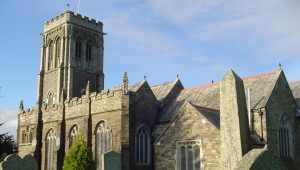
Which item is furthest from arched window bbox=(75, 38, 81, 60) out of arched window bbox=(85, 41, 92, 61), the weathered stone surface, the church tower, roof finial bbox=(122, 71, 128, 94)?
the weathered stone surface

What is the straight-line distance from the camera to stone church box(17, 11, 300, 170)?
1532cm

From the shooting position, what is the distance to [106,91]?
27547mm

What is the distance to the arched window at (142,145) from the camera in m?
26.4

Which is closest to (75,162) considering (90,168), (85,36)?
(90,168)

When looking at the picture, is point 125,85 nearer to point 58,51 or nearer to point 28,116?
point 28,116

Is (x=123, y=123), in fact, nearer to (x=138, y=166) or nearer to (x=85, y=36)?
(x=138, y=166)

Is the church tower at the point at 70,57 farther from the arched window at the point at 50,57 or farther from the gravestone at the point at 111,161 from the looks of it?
the gravestone at the point at 111,161

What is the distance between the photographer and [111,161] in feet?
60.7

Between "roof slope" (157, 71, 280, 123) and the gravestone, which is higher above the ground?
"roof slope" (157, 71, 280, 123)

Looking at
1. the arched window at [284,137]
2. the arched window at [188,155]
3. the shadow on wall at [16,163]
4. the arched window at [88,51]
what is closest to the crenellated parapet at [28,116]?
the arched window at [88,51]

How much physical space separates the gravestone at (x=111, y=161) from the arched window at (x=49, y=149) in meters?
15.8

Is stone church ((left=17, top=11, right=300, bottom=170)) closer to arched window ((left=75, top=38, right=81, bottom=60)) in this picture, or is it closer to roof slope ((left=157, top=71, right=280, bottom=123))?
roof slope ((left=157, top=71, right=280, bottom=123))

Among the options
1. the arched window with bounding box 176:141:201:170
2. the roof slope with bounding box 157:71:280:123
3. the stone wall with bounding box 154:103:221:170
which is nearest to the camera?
the stone wall with bounding box 154:103:221:170

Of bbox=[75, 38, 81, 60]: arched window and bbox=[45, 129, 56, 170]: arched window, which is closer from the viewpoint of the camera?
bbox=[45, 129, 56, 170]: arched window
